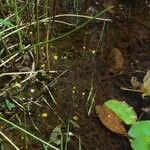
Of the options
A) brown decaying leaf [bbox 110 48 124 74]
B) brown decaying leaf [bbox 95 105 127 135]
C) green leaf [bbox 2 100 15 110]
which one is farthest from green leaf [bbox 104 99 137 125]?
green leaf [bbox 2 100 15 110]

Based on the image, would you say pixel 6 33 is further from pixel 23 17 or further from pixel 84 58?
pixel 84 58

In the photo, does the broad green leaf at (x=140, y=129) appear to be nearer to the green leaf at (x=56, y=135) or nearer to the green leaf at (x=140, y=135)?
the green leaf at (x=140, y=135)

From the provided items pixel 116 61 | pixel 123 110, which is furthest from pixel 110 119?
pixel 116 61

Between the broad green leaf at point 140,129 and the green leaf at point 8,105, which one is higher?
the green leaf at point 8,105

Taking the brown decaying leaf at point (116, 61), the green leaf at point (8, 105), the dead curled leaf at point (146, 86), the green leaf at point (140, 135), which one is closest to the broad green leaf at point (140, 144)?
the green leaf at point (140, 135)

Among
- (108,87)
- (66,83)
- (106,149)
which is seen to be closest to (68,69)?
(66,83)

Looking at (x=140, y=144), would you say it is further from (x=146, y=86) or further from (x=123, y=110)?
(x=146, y=86)
